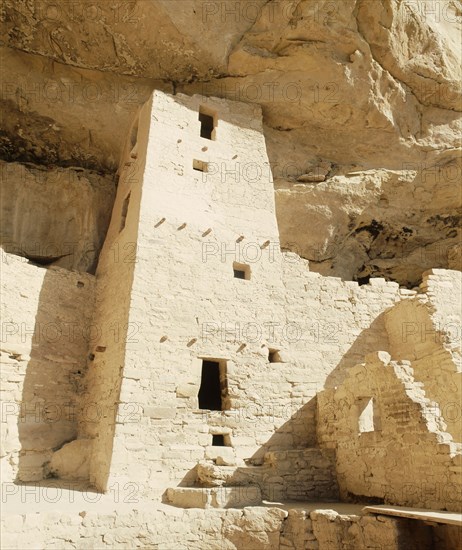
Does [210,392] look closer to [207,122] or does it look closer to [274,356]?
[274,356]

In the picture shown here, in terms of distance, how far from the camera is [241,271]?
36.2 ft

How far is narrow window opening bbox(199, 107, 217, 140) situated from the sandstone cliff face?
0.69 metres

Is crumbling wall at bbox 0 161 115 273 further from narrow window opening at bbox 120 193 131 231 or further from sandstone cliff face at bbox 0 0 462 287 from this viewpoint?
narrow window opening at bbox 120 193 131 231

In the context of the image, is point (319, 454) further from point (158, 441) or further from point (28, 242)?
point (28, 242)

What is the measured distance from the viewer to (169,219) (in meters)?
10.6

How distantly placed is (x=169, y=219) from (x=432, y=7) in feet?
31.3

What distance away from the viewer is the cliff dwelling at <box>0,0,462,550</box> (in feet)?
24.8

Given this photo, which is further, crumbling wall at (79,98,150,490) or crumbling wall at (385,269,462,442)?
crumbling wall at (385,269,462,442)

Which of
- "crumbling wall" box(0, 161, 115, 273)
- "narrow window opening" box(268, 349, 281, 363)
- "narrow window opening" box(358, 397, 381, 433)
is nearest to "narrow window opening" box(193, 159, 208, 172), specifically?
"crumbling wall" box(0, 161, 115, 273)

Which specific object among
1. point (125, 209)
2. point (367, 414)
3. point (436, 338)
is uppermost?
point (125, 209)

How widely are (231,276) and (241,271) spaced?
18.8 inches

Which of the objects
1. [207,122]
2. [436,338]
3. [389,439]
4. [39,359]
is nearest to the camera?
[389,439]

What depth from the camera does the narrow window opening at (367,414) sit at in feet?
28.3

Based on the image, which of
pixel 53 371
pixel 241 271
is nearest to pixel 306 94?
pixel 241 271
